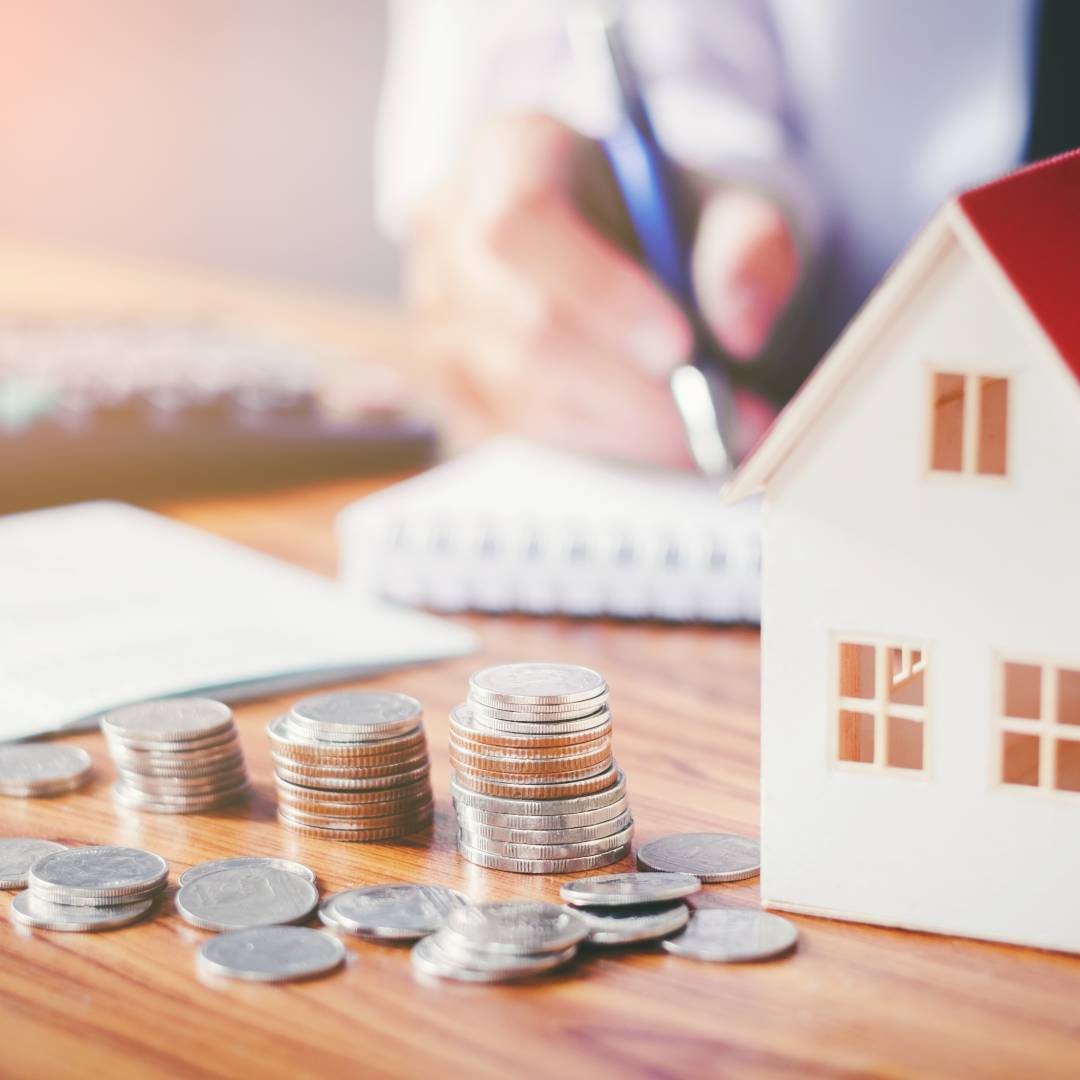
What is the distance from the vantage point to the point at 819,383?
724 mm

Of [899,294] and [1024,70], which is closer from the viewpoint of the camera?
[899,294]

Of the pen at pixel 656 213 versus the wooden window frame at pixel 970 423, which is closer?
the wooden window frame at pixel 970 423

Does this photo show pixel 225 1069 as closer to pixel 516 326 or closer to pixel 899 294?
pixel 899 294

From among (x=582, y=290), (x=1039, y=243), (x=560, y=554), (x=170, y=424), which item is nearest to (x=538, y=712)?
(x=1039, y=243)

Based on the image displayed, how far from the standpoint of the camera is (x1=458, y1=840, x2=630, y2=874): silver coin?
849 mm

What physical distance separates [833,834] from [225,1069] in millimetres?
326

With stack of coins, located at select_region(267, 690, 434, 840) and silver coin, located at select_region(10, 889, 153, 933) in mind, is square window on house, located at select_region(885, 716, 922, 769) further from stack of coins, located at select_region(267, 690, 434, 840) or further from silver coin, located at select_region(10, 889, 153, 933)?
silver coin, located at select_region(10, 889, 153, 933)

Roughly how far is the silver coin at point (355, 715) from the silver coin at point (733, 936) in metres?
0.23

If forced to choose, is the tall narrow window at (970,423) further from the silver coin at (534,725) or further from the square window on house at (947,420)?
the silver coin at (534,725)

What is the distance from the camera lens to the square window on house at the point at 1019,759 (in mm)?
741

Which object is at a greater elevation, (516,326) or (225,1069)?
(516,326)

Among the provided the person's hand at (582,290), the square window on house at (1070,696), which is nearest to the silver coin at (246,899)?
the square window on house at (1070,696)

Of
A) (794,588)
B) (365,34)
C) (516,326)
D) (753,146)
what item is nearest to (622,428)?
(516,326)

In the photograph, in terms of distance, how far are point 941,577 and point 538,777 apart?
256 mm
